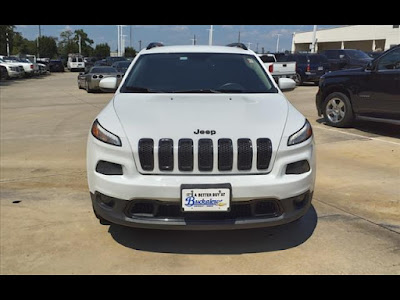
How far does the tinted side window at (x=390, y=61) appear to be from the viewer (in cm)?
722

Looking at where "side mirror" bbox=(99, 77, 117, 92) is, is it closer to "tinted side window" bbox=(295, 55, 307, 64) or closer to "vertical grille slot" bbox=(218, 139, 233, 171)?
"vertical grille slot" bbox=(218, 139, 233, 171)

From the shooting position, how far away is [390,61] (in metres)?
7.37

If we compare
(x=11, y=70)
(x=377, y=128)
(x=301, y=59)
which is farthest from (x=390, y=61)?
(x=11, y=70)

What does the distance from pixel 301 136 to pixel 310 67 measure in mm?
16938

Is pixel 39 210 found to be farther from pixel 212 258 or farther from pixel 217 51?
pixel 217 51

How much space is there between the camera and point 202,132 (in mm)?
3059

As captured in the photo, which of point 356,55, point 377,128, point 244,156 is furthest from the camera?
point 356,55

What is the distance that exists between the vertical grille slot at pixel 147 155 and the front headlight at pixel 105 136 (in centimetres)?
19

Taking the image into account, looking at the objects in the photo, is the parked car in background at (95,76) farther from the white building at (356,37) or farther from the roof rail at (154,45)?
the white building at (356,37)

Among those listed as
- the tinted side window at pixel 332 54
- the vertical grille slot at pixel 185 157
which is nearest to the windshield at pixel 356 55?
the tinted side window at pixel 332 54

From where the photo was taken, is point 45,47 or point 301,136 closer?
point 301,136

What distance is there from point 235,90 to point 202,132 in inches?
46.6

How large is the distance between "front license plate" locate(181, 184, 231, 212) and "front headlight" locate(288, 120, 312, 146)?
2.16 ft

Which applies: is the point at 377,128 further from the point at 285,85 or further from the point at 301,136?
the point at 301,136
